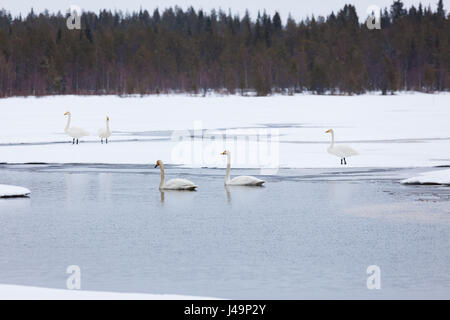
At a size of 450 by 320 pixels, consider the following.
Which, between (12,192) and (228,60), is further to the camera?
(228,60)

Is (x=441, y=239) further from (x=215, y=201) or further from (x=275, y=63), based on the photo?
(x=275, y=63)

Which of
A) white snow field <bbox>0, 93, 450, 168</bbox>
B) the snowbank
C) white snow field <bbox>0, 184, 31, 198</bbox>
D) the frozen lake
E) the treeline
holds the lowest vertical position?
the frozen lake

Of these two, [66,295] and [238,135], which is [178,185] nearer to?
[66,295]

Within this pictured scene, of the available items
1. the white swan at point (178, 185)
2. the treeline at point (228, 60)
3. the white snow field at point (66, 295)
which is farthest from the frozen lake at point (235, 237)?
the treeline at point (228, 60)

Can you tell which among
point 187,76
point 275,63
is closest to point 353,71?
point 275,63

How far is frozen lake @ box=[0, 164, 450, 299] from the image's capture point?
8250mm

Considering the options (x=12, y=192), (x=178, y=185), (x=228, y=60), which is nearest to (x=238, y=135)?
(x=178, y=185)

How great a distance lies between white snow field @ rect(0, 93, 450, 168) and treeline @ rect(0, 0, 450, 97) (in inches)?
2254

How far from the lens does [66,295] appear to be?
24.2 feet

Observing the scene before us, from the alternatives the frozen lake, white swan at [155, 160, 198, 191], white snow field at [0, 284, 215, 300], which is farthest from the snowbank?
white snow field at [0, 284, 215, 300]

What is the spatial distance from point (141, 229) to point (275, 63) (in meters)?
109

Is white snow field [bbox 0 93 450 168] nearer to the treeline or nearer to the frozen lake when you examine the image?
the frozen lake

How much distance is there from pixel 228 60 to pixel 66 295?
116 metres

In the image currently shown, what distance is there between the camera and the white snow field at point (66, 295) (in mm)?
7254
